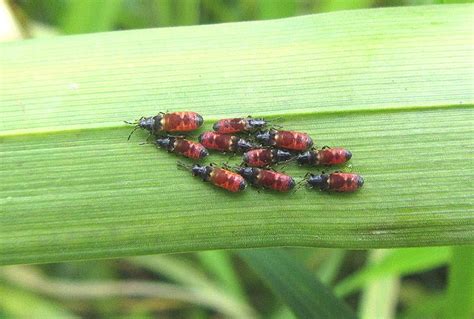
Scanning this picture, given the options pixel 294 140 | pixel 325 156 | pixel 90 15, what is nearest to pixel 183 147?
pixel 294 140

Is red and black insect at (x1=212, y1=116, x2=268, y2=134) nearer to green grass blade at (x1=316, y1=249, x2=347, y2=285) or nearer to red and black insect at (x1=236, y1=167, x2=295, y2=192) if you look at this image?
red and black insect at (x1=236, y1=167, x2=295, y2=192)

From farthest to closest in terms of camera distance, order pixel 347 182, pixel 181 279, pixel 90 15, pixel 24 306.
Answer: pixel 181 279, pixel 24 306, pixel 90 15, pixel 347 182

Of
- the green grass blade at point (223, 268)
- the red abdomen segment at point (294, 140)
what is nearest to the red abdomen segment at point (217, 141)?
the red abdomen segment at point (294, 140)

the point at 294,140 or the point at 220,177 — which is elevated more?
the point at 294,140

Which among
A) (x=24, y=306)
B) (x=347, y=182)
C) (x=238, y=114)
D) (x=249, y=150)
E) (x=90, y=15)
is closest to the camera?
(x=347, y=182)

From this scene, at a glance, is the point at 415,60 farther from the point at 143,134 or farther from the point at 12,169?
the point at 12,169

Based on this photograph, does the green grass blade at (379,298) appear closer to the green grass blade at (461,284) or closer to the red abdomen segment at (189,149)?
the green grass blade at (461,284)

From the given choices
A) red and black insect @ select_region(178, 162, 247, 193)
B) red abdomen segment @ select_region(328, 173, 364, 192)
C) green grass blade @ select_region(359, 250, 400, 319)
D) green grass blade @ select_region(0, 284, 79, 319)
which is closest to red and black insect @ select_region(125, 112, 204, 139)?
red and black insect @ select_region(178, 162, 247, 193)

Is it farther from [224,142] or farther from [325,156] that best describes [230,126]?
[325,156]
